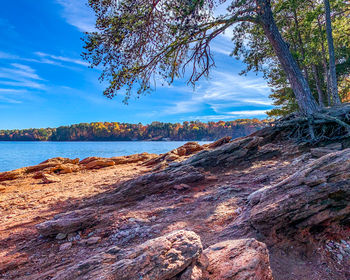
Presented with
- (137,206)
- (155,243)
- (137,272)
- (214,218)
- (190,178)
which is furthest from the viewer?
(190,178)

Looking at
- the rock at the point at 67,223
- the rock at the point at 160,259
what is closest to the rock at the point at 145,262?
the rock at the point at 160,259

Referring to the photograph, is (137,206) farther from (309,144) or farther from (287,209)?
(309,144)

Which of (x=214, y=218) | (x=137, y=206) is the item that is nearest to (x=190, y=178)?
(x=137, y=206)

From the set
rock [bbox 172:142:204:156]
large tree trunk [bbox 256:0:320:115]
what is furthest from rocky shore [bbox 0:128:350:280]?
rock [bbox 172:142:204:156]

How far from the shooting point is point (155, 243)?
258 centimetres

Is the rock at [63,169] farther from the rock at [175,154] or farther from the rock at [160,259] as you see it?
the rock at [160,259]

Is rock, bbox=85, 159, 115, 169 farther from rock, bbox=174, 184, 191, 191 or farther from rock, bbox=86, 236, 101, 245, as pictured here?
rock, bbox=86, 236, 101, 245

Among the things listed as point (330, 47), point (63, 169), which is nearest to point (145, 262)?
point (63, 169)

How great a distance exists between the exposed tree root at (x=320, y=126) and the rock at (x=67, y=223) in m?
9.45

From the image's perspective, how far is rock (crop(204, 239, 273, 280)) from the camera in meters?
2.35

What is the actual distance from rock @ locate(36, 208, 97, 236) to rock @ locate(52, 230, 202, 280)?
2.16 metres

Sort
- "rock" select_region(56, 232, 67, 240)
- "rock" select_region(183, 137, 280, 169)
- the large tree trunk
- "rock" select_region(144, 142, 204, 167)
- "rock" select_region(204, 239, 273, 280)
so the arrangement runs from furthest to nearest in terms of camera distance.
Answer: "rock" select_region(144, 142, 204, 167) → the large tree trunk → "rock" select_region(183, 137, 280, 169) → "rock" select_region(56, 232, 67, 240) → "rock" select_region(204, 239, 273, 280)

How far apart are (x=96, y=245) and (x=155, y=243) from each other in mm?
1987

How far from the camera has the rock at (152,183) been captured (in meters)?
6.53
